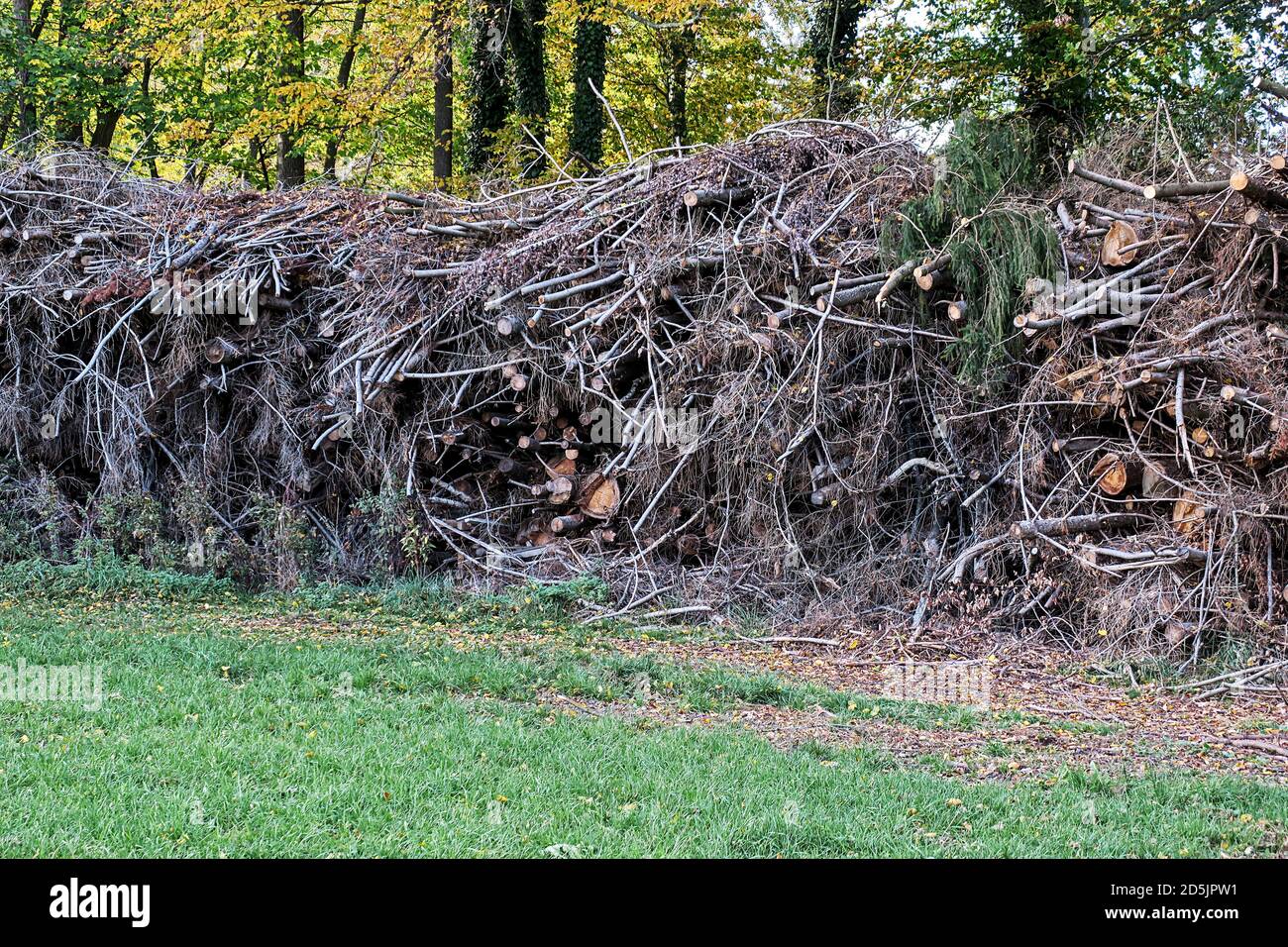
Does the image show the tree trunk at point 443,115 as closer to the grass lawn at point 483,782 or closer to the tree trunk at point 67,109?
the tree trunk at point 67,109

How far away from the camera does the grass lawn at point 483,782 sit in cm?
397

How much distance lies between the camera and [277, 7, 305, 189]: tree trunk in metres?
18.1

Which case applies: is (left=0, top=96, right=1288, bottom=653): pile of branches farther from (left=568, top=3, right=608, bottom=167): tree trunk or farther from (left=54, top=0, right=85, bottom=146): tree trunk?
(left=54, top=0, right=85, bottom=146): tree trunk

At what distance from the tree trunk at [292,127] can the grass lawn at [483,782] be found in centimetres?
1334

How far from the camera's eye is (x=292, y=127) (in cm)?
1766

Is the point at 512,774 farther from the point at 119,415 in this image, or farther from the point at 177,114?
the point at 177,114

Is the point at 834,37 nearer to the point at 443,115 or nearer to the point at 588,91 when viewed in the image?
the point at 588,91

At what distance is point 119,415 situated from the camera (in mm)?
→ 10375

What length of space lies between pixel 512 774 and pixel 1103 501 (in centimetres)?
503

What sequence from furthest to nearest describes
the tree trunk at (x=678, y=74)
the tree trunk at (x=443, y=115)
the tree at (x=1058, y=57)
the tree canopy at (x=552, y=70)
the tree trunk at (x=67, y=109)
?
1. the tree trunk at (x=678, y=74)
2. the tree trunk at (x=67, y=109)
3. the tree trunk at (x=443, y=115)
4. the tree canopy at (x=552, y=70)
5. the tree at (x=1058, y=57)

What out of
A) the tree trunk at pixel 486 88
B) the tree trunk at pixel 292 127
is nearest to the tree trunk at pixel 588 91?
the tree trunk at pixel 486 88

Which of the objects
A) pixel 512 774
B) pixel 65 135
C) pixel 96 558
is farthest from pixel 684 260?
pixel 65 135

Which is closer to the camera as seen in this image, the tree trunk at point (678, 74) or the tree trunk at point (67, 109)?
the tree trunk at point (67, 109)

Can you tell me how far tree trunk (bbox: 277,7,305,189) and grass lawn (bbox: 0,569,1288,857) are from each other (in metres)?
13.3
